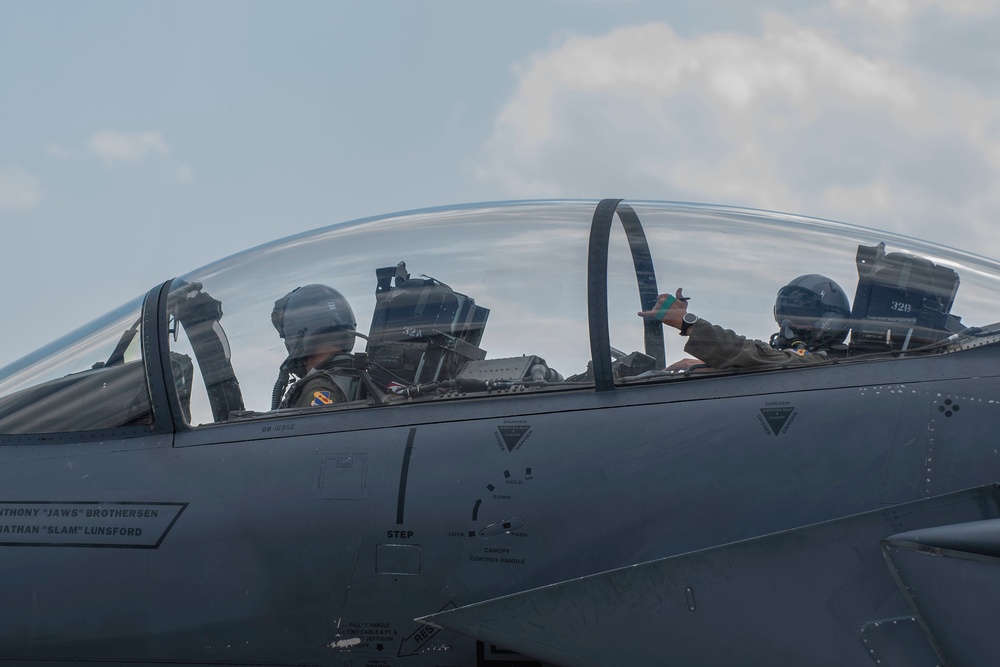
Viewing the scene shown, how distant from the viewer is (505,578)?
388 cm

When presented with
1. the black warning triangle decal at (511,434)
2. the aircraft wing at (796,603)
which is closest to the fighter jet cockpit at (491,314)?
the black warning triangle decal at (511,434)

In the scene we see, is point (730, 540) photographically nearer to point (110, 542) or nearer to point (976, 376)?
point (976, 376)

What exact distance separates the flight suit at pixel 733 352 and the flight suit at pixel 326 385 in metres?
1.59

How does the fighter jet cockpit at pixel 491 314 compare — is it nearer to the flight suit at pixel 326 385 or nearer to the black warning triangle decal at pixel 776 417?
the flight suit at pixel 326 385

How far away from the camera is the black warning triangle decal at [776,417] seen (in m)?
3.90

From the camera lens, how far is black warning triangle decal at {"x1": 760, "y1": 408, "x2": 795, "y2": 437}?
3903 millimetres

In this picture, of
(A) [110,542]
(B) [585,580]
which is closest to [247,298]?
(A) [110,542]

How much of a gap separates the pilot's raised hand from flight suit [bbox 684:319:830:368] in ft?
0.34

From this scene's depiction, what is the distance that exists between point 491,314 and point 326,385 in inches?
33.8

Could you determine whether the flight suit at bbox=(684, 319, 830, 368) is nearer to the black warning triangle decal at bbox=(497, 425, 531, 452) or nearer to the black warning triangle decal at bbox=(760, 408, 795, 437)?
the black warning triangle decal at bbox=(760, 408, 795, 437)

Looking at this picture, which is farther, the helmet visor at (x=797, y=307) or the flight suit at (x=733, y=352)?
the helmet visor at (x=797, y=307)

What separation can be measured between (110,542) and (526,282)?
2203mm

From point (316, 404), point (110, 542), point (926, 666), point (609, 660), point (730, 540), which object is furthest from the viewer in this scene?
point (316, 404)

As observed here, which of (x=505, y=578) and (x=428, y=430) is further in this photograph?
(x=428, y=430)
